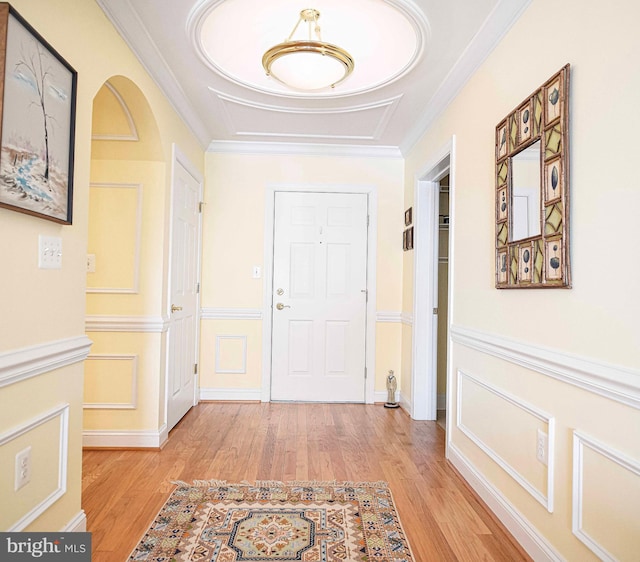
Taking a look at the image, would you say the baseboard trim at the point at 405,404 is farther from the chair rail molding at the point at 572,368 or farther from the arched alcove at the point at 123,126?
the arched alcove at the point at 123,126

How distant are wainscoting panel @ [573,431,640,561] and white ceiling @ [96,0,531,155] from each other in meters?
1.83

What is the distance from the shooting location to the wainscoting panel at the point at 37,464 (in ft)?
4.54

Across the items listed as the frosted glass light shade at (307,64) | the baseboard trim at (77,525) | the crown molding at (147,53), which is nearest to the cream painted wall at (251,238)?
the crown molding at (147,53)

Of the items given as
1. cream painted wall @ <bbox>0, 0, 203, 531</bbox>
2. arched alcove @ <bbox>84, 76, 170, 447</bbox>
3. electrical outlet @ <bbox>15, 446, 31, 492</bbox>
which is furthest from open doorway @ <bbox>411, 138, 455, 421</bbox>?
electrical outlet @ <bbox>15, 446, 31, 492</bbox>

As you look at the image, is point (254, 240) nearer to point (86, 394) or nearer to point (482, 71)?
point (86, 394)

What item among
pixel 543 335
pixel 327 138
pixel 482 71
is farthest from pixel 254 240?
pixel 543 335

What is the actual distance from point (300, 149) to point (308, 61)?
5.95ft

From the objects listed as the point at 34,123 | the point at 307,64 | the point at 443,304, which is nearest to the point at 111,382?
the point at 34,123

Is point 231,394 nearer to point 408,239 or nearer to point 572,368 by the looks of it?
point 408,239

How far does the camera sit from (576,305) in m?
1.51

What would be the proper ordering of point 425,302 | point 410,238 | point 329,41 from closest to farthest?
point 329,41 < point 425,302 < point 410,238

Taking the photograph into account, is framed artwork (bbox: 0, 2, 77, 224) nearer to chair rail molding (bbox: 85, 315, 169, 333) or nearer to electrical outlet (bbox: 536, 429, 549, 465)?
chair rail molding (bbox: 85, 315, 169, 333)

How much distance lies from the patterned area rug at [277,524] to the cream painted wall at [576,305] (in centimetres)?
59

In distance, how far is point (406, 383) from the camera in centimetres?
389
